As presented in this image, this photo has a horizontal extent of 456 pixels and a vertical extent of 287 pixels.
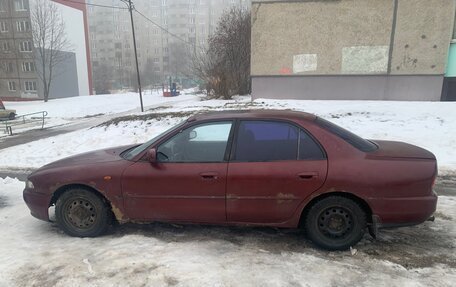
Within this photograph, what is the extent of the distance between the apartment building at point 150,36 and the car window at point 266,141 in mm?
76294

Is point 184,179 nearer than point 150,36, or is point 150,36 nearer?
point 184,179

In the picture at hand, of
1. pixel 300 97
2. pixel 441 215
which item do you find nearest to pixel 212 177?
pixel 441 215

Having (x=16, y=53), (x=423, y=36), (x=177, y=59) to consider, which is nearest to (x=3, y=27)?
(x=16, y=53)

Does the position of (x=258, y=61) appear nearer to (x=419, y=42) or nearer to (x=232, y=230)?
(x=419, y=42)

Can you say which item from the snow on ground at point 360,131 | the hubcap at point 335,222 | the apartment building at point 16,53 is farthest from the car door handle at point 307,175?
the apartment building at point 16,53

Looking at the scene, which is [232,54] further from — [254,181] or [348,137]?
[254,181]

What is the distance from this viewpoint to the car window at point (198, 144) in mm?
4066

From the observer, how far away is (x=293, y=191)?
150 inches

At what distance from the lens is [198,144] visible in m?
4.20

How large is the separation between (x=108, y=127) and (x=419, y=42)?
521 inches

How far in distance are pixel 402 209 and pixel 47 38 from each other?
5057 cm

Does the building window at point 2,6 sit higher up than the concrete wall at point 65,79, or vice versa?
the building window at point 2,6

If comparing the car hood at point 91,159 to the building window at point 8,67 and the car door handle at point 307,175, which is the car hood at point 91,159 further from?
the building window at point 8,67

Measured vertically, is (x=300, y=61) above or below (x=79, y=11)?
below
